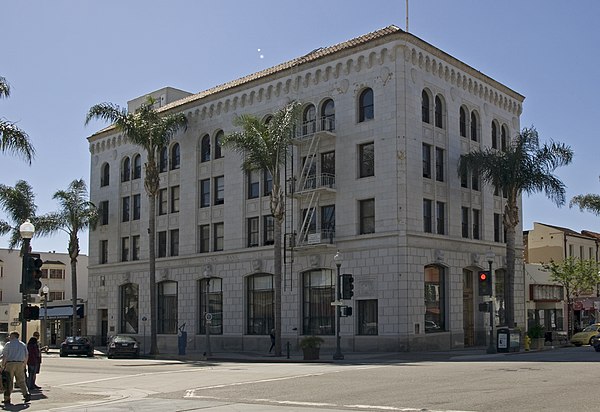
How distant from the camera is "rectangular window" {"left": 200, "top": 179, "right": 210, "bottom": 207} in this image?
164ft

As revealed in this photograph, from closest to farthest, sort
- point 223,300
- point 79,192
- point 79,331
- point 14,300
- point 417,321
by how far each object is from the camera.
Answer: point 417,321 < point 223,300 < point 79,192 < point 79,331 < point 14,300

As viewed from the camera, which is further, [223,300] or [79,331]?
[79,331]

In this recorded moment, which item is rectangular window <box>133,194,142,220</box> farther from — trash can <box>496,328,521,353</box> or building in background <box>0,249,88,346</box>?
trash can <box>496,328,521,353</box>

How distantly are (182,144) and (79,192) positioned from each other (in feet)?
Answer: 34.9

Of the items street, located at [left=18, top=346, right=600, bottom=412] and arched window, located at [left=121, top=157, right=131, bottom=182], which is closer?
street, located at [left=18, top=346, right=600, bottom=412]

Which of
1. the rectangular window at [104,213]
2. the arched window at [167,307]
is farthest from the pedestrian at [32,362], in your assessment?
the rectangular window at [104,213]

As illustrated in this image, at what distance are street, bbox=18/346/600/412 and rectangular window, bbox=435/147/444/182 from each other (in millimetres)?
15629

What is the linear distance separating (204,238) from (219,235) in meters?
1.56

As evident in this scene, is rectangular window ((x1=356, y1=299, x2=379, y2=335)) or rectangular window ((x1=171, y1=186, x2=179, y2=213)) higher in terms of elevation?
rectangular window ((x1=171, y1=186, x2=179, y2=213))

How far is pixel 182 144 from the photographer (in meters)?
52.3

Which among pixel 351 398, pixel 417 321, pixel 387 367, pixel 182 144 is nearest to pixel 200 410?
pixel 351 398

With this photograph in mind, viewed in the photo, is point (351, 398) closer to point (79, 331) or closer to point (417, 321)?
point (417, 321)

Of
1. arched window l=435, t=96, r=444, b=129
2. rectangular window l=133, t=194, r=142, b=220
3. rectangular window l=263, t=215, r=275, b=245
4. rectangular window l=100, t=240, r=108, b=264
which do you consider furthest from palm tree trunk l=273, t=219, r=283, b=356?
rectangular window l=100, t=240, r=108, b=264

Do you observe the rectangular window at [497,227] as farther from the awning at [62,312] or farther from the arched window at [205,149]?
the awning at [62,312]
